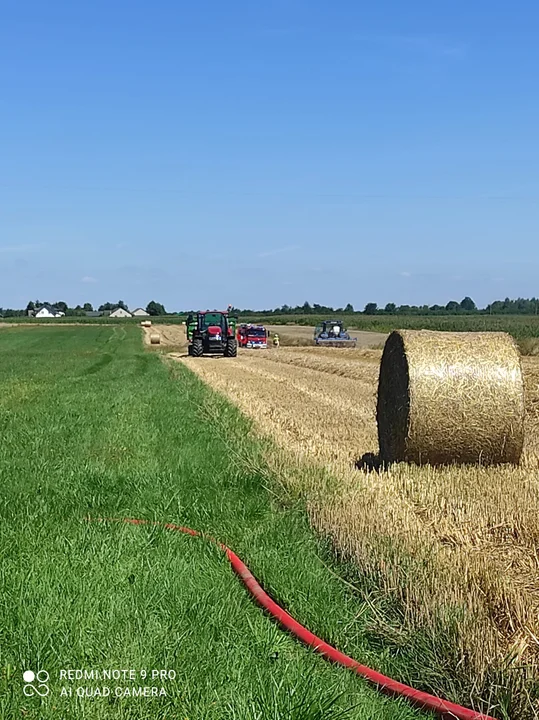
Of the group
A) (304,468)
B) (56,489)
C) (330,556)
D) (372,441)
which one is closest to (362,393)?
(372,441)

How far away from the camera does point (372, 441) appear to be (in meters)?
11.9

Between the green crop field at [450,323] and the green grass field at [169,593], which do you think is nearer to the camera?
the green grass field at [169,593]

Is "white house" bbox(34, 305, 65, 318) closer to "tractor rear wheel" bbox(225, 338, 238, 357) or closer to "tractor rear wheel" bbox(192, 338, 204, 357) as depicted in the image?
"tractor rear wheel" bbox(192, 338, 204, 357)

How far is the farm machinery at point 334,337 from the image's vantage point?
46.4m

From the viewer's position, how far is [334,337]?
4806 cm

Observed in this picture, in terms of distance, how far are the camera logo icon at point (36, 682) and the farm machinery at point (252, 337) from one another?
43.4 m

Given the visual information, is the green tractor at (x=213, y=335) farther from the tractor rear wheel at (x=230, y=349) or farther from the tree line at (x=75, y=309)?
the tree line at (x=75, y=309)

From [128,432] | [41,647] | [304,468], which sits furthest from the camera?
[128,432]

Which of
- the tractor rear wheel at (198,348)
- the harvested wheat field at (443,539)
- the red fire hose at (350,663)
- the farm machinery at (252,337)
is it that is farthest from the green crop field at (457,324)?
the red fire hose at (350,663)

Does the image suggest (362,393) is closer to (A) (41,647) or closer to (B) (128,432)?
(B) (128,432)

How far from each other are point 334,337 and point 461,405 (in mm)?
38614

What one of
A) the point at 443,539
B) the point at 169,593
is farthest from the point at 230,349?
the point at 169,593

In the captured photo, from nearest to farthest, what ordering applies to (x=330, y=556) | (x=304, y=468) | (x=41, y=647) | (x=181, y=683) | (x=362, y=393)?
(x=181, y=683) < (x=41, y=647) < (x=330, y=556) < (x=304, y=468) < (x=362, y=393)

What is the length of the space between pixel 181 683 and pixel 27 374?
23033 millimetres
